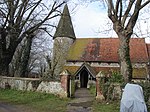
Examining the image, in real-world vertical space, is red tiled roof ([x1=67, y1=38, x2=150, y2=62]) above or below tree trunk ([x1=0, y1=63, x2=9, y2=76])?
above

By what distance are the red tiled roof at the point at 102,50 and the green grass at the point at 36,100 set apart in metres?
24.1

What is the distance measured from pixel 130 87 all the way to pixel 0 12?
20.8 meters

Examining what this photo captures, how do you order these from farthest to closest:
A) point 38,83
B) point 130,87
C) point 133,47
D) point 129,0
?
point 133,47 → point 38,83 → point 129,0 → point 130,87

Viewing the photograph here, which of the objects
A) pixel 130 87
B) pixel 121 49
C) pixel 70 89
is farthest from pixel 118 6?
pixel 130 87

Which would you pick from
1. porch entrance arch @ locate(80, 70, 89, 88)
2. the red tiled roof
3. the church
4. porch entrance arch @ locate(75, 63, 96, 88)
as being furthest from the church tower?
porch entrance arch @ locate(75, 63, 96, 88)

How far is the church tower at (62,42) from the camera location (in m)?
47.9

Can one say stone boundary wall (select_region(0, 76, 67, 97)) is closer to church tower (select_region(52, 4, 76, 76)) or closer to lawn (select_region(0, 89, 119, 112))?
lawn (select_region(0, 89, 119, 112))

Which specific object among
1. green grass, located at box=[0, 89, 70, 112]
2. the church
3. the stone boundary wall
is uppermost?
the church

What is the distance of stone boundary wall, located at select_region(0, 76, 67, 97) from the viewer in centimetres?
2089

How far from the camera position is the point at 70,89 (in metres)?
20.8

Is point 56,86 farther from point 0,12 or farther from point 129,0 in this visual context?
point 0,12

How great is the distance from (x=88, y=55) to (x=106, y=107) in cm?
3023

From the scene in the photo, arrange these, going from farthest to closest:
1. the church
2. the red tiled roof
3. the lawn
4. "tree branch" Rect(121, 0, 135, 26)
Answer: the red tiled roof, the church, "tree branch" Rect(121, 0, 135, 26), the lawn

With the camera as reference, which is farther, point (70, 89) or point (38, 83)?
point (38, 83)
